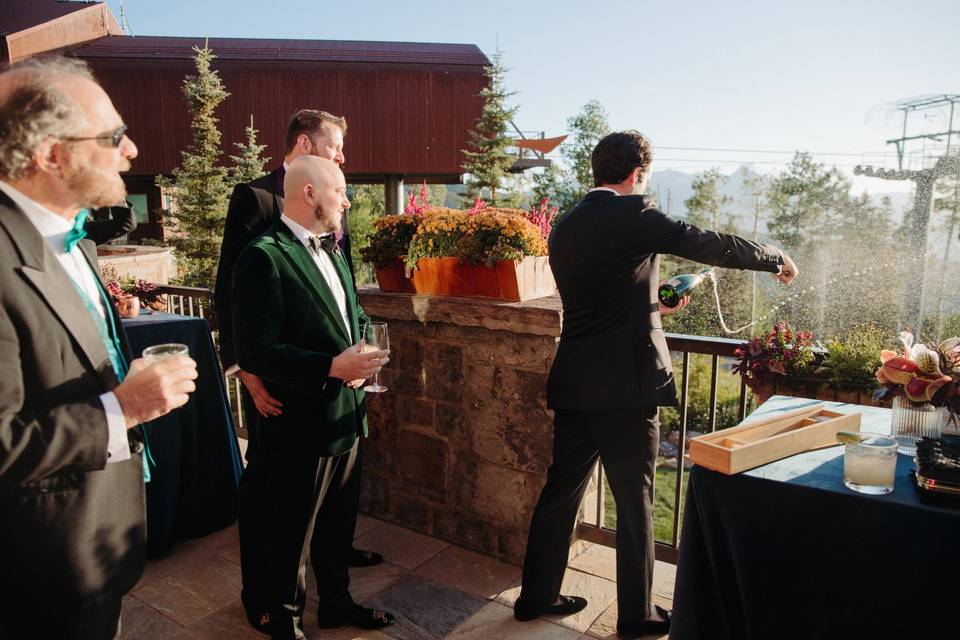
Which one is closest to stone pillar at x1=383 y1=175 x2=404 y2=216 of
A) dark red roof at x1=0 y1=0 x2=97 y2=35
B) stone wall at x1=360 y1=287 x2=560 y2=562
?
dark red roof at x1=0 y1=0 x2=97 y2=35

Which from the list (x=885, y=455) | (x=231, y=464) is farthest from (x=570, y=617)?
(x=231, y=464)

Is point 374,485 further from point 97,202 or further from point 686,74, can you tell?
point 686,74

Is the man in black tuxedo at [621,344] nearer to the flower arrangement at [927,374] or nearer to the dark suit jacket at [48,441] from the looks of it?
the flower arrangement at [927,374]

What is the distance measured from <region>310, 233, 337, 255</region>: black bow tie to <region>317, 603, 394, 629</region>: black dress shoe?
59.2 inches

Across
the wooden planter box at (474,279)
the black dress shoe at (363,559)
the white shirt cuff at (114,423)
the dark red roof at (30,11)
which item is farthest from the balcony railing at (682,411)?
the dark red roof at (30,11)

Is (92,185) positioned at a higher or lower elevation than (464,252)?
higher

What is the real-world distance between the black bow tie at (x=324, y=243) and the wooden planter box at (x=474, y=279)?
0.73 m

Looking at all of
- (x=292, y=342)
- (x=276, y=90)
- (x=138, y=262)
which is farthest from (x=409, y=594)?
(x=276, y=90)

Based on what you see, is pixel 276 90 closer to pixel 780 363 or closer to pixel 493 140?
pixel 493 140

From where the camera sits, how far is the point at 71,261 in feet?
5.08

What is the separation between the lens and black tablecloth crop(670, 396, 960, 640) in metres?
1.38

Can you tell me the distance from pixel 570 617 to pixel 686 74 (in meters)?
106

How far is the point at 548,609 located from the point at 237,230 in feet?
7.02

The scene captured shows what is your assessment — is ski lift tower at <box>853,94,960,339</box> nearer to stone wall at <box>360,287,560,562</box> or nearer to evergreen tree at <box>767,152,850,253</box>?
evergreen tree at <box>767,152,850,253</box>
